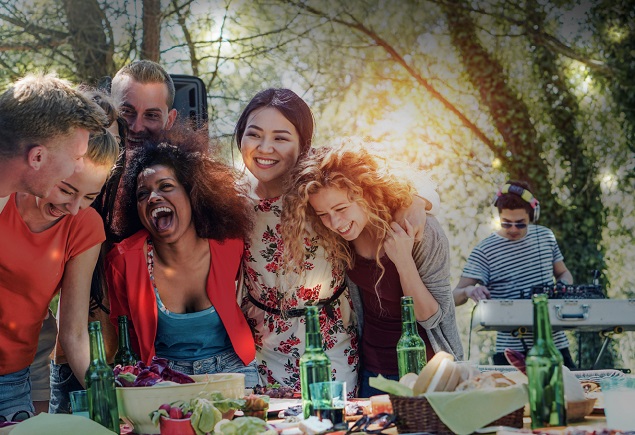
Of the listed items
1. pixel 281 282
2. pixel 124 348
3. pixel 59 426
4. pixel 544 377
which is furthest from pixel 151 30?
pixel 544 377

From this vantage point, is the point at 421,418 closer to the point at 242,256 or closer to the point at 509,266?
the point at 242,256

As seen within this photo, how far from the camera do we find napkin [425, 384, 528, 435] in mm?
1538

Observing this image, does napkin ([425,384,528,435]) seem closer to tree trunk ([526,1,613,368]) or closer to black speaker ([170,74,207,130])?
black speaker ([170,74,207,130])

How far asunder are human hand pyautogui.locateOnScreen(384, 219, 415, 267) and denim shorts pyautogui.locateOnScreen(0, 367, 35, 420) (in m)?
1.19

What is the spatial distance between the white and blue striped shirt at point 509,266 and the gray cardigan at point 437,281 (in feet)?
6.60

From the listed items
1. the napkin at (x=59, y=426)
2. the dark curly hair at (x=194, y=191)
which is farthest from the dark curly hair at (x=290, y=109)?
the napkin at (x=59, y=426)

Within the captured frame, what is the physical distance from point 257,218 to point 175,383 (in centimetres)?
115

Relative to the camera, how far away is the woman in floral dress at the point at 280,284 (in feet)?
9.45

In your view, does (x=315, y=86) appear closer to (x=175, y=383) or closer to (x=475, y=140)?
(x=475, y=140)

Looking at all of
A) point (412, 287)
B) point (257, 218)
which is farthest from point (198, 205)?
point (412, 287)

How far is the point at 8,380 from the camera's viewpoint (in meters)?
2.52

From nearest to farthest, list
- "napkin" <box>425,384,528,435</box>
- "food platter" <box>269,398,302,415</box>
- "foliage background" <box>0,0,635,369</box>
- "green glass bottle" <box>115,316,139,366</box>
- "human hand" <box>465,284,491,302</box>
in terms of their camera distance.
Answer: "napkin" <box>425,384,528,435</box> < "food platter" <box>269,398,302,415</box> < "green glass bottle" <box>115,316,139,366</box> < "human hand" <box>465,284,491,302</box> < "foliage background" <box>0,0,635,369</box>

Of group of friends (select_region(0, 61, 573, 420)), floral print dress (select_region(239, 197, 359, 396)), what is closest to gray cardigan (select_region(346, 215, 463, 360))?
group of friends (select_region(0, 61, 573, 420))

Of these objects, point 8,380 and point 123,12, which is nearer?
point 8,380
